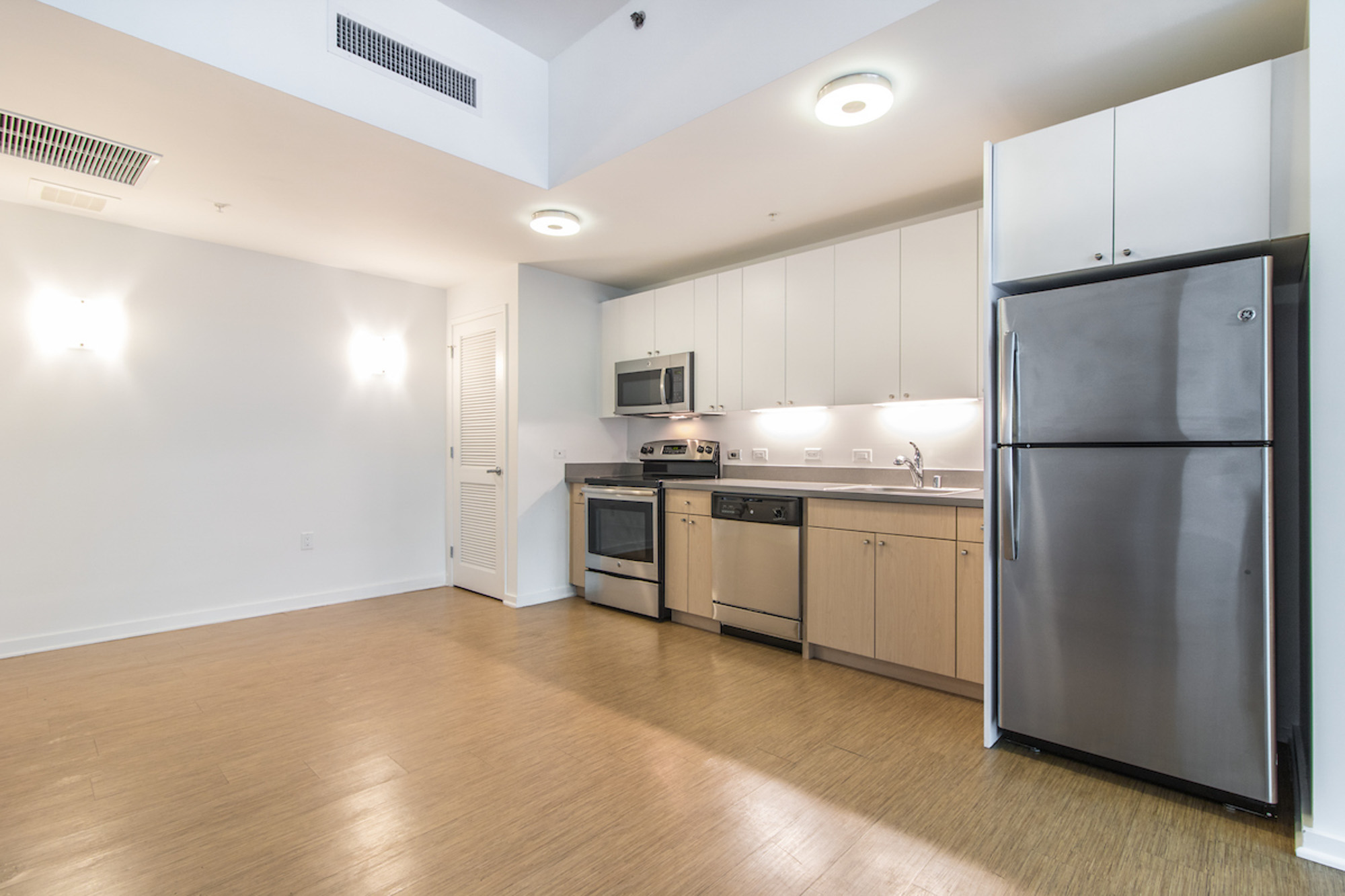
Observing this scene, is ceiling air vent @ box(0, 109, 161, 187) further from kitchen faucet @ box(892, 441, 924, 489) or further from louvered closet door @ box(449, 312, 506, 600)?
kitchen faucet @ box(892, 441, 924, 489)

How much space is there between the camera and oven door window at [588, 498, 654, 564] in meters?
4.14

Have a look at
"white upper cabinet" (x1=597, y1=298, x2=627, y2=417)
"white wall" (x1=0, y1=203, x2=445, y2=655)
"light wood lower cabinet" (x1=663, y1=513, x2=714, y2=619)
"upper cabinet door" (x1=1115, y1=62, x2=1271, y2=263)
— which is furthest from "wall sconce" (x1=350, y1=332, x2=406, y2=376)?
"upper cabinet door" (x1=1115, y1=62, x2=1271, y2=263)

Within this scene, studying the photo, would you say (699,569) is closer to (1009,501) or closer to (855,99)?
(1009,501)

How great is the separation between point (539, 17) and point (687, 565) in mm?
3039

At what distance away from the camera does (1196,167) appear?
6.46 feet

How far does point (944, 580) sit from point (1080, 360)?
3.64 ft

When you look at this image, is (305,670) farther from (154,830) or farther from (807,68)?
(807,68)

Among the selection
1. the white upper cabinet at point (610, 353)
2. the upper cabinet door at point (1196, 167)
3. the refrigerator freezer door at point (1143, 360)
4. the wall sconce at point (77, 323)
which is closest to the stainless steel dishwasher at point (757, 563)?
the refrigerator freezer door at point (1143, 360)

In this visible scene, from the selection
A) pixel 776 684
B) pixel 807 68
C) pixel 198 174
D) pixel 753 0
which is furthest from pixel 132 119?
pixel 776 684

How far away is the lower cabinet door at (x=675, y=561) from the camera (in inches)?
156

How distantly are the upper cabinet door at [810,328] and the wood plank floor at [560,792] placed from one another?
156cm

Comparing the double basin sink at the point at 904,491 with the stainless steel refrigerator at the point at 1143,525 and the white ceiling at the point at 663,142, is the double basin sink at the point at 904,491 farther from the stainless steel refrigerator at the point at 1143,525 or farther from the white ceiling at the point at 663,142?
the white ceiling at the point at 663,142

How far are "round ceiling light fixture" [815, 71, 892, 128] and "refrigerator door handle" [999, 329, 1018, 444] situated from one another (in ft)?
3.22

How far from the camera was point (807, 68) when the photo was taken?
218 centimetres
